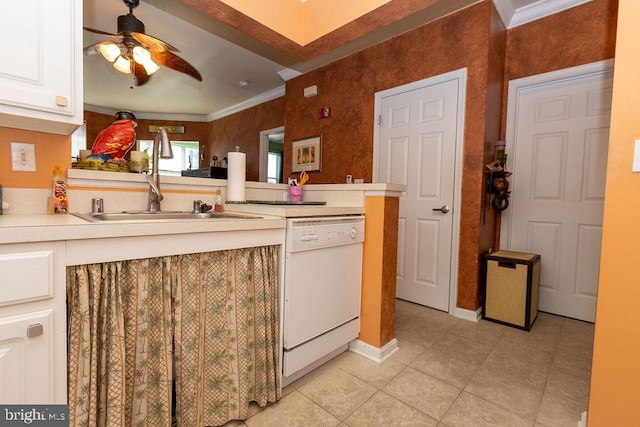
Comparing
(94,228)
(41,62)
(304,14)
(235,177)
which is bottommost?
(94,228)

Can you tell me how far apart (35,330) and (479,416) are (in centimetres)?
172

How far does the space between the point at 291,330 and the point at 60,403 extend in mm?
833

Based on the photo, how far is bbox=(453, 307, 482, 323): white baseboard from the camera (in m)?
2.46

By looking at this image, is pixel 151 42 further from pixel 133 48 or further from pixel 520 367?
pixel 520 367

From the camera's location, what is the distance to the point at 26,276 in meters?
0.77

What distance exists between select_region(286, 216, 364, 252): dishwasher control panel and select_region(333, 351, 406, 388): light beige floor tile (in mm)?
726

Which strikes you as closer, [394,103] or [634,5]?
[634,5]

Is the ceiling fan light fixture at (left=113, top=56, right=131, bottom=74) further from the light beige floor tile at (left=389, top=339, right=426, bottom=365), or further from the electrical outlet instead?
the light beige floor tile at (left=389, top=339, right=426, bottom=365)

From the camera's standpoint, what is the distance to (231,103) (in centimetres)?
562

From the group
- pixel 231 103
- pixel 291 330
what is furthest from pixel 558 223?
pixel 231 103

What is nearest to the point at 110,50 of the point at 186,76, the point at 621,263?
the point at 186,76

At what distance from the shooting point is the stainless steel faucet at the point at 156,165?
1453 millimetres

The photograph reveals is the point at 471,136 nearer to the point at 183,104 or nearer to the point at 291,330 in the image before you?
the point at 291,330

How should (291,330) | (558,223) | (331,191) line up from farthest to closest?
(558,223), (331,191), (291,330)
